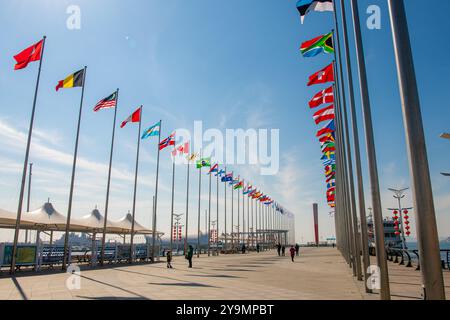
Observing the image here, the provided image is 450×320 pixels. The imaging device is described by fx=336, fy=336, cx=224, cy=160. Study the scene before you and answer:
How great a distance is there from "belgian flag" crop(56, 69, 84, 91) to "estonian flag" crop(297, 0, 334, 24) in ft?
54.5

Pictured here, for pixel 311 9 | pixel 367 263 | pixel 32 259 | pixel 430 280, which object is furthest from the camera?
pixel 32 259

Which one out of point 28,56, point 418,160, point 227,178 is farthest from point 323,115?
point 227,178

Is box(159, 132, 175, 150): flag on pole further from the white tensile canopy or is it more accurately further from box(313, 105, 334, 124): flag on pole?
box(313, 105, 334, 124): flag on pole

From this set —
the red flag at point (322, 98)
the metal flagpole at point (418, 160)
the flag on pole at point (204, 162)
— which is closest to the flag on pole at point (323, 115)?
the red flag at point (322, 98)

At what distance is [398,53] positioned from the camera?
5.91 meters

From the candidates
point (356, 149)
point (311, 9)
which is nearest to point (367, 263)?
point (356, 149)

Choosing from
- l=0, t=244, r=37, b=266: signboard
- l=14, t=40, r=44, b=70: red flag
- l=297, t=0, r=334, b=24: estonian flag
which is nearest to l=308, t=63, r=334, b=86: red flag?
l=297, t=0, r=334, b=24: estonian flag

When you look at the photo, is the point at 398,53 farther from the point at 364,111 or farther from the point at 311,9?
the point at 311,9

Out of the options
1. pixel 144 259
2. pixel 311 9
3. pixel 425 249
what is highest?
pixel 311 9

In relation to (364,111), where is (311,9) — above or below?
above

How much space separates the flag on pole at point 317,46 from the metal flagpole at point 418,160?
33.3 feet

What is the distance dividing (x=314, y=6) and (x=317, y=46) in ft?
7.63

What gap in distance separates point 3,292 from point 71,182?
36.5 feet

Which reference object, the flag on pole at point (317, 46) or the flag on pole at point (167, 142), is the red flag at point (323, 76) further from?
the flag on pole at point (167, 142)
